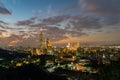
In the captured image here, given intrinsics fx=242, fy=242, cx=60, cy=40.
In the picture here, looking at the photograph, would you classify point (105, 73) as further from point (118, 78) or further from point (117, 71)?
point (118, 78)

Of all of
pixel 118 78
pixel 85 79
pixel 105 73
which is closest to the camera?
pixel 118 78

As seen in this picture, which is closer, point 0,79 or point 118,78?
point 0,79

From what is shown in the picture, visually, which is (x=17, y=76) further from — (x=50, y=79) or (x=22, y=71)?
(x=50, y=79)

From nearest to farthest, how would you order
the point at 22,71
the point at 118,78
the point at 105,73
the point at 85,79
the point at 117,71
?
1. the point at 22,71
2. the point at 118,78
3. the point at 117,71
4. the point at 105,73
5. the point at 85,79

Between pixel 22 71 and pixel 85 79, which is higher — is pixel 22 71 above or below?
above

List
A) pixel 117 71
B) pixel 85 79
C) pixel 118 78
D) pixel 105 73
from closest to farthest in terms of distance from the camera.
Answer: pixel 118 78
pixel 117 71
pixel 105 73
pixel 85 79

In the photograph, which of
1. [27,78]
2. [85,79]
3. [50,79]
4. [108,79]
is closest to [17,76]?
[27,78]

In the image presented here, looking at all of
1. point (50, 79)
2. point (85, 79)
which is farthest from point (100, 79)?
point (50, 79)

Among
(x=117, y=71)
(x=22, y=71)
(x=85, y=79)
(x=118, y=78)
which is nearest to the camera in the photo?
(x=22, y=71)

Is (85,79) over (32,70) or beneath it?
beneath
